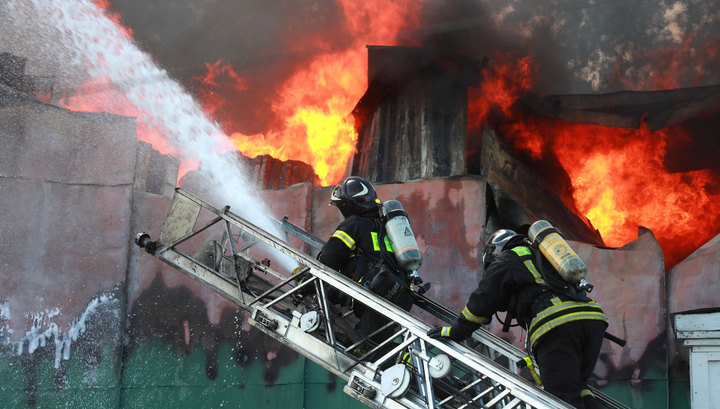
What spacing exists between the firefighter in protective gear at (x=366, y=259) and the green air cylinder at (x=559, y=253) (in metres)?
1.19

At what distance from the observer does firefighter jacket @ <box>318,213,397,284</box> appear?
514 cm

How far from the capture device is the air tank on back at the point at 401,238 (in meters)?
5.11

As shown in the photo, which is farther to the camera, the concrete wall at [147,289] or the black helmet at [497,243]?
the concrete wall at [147,289]

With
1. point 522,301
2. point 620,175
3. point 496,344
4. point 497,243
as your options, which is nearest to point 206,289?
point 496,344

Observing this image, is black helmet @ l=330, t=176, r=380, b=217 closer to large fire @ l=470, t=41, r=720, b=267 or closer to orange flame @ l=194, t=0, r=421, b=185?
orange flame @ l=194, t=0, r=421, b=185

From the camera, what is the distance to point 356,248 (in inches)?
208

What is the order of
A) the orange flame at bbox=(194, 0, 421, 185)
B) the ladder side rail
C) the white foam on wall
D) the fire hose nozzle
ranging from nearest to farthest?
the ladder side rail
the fire hose nozzle
the white foam on wall
the orange flame at bbox=(194, 0, 421, 185)

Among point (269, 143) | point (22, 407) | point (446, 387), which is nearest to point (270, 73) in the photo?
point (269, 143)

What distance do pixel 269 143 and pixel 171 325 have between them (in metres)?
4.99

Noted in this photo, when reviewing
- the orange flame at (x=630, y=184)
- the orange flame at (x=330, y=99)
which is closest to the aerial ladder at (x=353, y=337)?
the orange flame at (x=330, y=99)

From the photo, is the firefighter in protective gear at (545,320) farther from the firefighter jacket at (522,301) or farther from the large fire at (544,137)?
the large fire at (544,137)

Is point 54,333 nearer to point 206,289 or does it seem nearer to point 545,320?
point 206,289

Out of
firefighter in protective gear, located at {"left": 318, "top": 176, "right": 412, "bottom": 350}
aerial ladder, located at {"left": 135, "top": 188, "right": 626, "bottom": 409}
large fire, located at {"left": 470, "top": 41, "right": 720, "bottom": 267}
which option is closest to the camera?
aerial ladder, located at {"left": 135, "top": 188, "right": 626, "bottom": 409}

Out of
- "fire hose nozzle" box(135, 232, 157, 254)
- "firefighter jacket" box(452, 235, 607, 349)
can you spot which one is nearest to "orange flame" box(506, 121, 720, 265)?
"firefighter jacket" box(452, 235, 607, 349)
